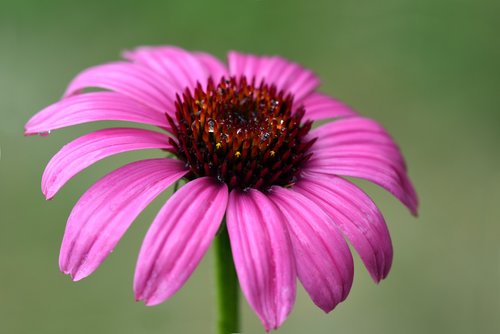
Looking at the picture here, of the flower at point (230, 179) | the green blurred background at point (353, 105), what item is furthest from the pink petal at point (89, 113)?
the green blurred background at point (353, 105)

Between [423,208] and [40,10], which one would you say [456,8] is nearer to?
[423,208]

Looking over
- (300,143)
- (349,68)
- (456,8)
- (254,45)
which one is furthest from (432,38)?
(300,143)

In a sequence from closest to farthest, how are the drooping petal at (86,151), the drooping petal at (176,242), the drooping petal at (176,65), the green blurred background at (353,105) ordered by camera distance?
the drooping petal at (176,242)
the drooping petal at (86,151)
the drooping petal at (176,65)
the green blurred background at (353,105)

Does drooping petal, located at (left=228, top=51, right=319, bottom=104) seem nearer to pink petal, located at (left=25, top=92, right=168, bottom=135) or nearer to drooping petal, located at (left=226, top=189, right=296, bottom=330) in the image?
pink petal, located at (left=25, top=92, right=168, bottom=135)

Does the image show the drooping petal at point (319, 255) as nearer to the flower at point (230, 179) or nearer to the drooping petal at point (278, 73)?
the flower at point (230, 179)

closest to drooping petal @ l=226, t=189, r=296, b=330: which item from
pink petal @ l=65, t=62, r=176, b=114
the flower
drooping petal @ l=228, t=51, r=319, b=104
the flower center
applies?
the flower

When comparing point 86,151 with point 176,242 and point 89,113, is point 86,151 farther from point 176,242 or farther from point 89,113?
point 176,242
